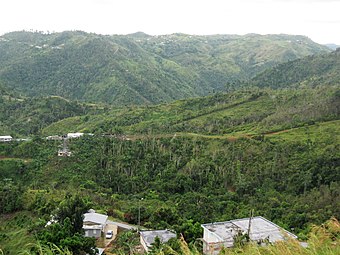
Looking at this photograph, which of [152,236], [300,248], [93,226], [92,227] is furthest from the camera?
[93,226]

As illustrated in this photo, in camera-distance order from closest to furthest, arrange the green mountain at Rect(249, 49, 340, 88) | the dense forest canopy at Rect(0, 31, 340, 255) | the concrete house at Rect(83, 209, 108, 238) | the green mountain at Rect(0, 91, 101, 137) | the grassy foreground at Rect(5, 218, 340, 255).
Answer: the grassy foreground at Rect(5, 218, 340, 255) → the dense forest canopy at Rect(0, 31, 340, 255) → the concrete house at Rect(83, 209, 108, 238) → the green mountain at Rect(0, 91, 101, 137) → the green mountain at Rect(249, 49, 340, 88)

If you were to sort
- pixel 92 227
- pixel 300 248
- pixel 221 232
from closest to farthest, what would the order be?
pixel 300 248
pixel 221 232
pixel 92 227

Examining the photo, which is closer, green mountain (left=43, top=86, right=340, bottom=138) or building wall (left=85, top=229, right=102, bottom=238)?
building wall (left=85, top=229, right=102, bottom=238)

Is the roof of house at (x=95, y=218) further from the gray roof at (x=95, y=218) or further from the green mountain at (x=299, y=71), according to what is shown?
the green mountain at (x=299, y=71)

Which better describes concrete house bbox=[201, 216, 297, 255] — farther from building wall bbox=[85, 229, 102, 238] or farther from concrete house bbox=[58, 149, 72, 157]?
concrete house bbox=[58, 149, 72, 157]

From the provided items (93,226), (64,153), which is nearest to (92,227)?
(93,226)

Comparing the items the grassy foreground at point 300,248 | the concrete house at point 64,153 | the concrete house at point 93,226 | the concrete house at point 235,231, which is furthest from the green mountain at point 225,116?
the grassy foreground at point 300,248

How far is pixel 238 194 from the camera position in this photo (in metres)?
48.7

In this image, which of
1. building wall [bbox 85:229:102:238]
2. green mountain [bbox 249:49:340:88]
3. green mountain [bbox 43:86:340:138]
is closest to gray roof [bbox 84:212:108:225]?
building wall [bbox 85:229:102:238]

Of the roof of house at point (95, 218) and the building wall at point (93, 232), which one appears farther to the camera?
the roof of house at point (95, 218)

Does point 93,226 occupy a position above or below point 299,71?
below

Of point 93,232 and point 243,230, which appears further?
point 93,232

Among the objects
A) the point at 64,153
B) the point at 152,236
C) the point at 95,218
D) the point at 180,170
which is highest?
the point at 64,153

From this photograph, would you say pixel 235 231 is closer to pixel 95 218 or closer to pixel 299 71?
pixel 95 218
